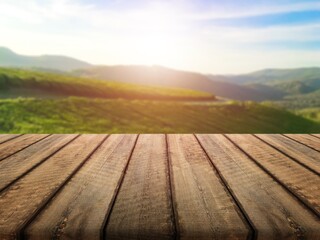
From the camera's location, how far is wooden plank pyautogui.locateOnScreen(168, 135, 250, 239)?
3.60 ft

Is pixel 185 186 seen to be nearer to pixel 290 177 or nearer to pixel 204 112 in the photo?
pixel 290 177

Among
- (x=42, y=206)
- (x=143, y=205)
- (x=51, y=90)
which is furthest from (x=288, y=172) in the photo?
(x=51, y=90)

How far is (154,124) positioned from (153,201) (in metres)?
15.4

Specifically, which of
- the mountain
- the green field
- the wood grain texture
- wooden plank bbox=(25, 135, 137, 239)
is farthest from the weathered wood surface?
the mountain

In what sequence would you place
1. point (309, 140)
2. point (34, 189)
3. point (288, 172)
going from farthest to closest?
point (309, 140)
point (288, 172)
point (34, 189)

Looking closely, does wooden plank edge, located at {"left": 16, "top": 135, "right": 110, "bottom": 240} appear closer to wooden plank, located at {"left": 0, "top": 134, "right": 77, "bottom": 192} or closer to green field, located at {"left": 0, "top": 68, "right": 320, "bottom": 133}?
wooden plank, located at {"left": 0, "top": 134, "right": 77, "bottom": 192}

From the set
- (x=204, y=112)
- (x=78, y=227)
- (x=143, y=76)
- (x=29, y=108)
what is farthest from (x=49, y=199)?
(x=143, y=76)

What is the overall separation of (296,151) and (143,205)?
1587 mm

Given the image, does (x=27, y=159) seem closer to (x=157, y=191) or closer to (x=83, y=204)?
(x=83, y=204)

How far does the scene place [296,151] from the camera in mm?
2367

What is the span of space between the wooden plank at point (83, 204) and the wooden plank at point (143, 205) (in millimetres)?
50

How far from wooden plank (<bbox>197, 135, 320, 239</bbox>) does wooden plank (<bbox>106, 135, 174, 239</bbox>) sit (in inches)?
13.6

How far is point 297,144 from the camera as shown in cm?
266

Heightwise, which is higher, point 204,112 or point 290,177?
point 290,177
